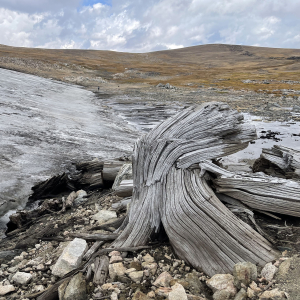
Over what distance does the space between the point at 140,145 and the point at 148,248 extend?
159cm

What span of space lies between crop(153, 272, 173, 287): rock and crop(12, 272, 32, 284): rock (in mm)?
1709

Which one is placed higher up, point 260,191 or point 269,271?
point 260,191

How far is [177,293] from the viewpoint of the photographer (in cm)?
289

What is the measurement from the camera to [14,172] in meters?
9.77

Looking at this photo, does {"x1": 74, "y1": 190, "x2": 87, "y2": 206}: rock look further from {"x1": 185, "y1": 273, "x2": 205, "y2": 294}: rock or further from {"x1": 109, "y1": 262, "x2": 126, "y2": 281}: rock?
{"x1": 185, "y1": 273, "x2": 205, "y2": 294}: rock

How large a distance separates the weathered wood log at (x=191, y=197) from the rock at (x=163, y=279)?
0.40m

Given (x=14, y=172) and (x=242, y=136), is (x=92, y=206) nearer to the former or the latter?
(x=242, y=136)

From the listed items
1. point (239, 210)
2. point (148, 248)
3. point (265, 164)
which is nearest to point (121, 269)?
point (148, 248)

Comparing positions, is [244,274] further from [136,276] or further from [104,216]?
[104,216]

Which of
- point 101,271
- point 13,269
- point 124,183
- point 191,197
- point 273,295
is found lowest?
point 13,269

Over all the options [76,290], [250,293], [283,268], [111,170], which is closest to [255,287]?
[250,293]

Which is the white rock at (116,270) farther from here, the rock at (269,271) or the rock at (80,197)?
the rock at (80,197)

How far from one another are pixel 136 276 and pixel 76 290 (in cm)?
68

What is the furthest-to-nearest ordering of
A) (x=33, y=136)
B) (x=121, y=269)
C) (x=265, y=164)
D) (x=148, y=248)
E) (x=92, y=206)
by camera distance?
(x=33, y=136) → (x=92, y=206) → (x=265, y=164) → (x=148, y=248) → (x=121, y=269)
